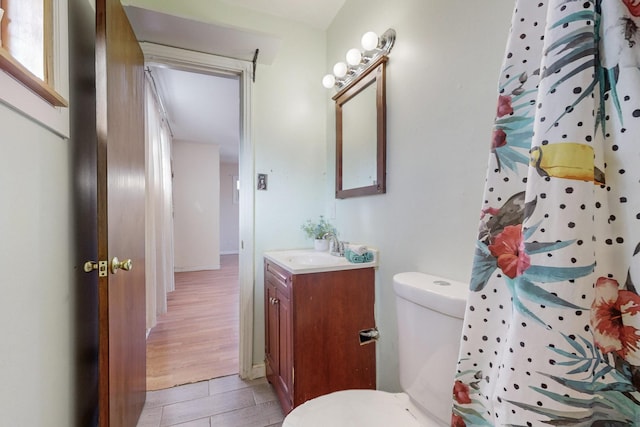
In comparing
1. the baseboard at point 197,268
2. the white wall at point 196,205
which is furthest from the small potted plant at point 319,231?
the baseboard at point 197,268

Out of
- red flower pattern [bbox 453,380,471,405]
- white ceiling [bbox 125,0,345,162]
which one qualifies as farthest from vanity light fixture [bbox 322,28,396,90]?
red flower pattern [bbox 453,380,471,405]

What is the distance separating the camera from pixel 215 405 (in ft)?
5.25

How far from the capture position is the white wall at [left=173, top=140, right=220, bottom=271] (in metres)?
4.96

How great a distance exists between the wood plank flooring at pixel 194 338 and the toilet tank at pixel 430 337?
1.48 m

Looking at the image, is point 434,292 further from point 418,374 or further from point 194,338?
point 194,338

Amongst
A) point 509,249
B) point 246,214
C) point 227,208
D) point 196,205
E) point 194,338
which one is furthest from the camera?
point 227,208

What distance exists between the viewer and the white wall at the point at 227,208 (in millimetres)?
6879

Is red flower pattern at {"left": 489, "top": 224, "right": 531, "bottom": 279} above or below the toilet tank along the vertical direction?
above

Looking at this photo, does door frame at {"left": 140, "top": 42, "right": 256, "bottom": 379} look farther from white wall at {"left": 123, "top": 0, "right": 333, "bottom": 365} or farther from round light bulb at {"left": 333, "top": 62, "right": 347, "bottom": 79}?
round light bulb at {"left": 333, "top": 62, "right": 347, "bottom": 79}

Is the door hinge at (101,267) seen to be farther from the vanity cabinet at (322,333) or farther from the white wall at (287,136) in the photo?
the white wall at (287,136)

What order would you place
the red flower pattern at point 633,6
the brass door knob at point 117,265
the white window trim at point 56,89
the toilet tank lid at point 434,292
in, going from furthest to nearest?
the brass door knob at point 117,265, the toilet tank lid at point 434,292, the white window trim at point 56,89, the red flower pattern at point 633,6

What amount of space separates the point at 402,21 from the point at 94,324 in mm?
2031

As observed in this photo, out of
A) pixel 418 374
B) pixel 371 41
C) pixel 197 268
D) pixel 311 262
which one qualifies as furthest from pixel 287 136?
pixel 197 268

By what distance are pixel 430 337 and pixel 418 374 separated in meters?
0.16
